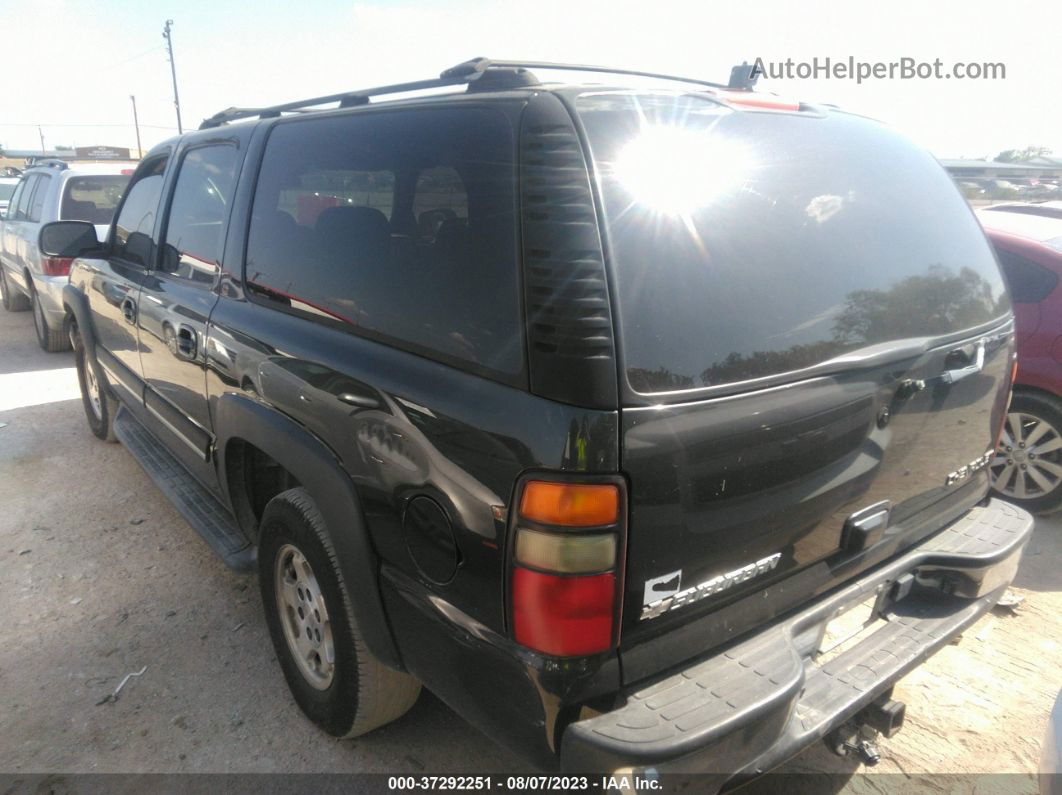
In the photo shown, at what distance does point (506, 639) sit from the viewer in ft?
5.25

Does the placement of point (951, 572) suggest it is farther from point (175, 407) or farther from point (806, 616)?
point (175, 407)

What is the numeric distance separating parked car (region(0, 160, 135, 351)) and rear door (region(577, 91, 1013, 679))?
6602mm

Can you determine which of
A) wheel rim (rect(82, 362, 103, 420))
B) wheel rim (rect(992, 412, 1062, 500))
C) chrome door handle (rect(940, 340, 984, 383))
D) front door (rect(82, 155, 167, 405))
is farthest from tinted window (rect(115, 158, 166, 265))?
wheel rim (rect(992, 412, 1062, 500))

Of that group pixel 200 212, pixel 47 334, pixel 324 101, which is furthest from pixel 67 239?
pixel 47 334

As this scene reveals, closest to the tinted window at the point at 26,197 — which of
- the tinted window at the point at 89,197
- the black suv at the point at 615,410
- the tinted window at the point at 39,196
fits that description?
the tinted window at the point at 39,196

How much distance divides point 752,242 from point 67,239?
12.4ft

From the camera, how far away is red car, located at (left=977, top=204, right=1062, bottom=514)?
4.00 m

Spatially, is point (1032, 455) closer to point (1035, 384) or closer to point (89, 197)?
point (1035, 384)

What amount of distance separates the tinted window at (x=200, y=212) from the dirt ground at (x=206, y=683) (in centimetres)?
144

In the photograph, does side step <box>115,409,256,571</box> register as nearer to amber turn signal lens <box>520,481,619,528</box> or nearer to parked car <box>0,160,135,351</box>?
amber turn signal lens <box>520,481,619,528</box>

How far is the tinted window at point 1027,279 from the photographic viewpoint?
4.05m

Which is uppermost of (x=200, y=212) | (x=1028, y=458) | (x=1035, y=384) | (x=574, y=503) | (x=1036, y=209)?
(x=200, y=212)

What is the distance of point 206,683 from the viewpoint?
2.74m

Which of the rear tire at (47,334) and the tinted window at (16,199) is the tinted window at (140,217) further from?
the tinted window at (16,199)
